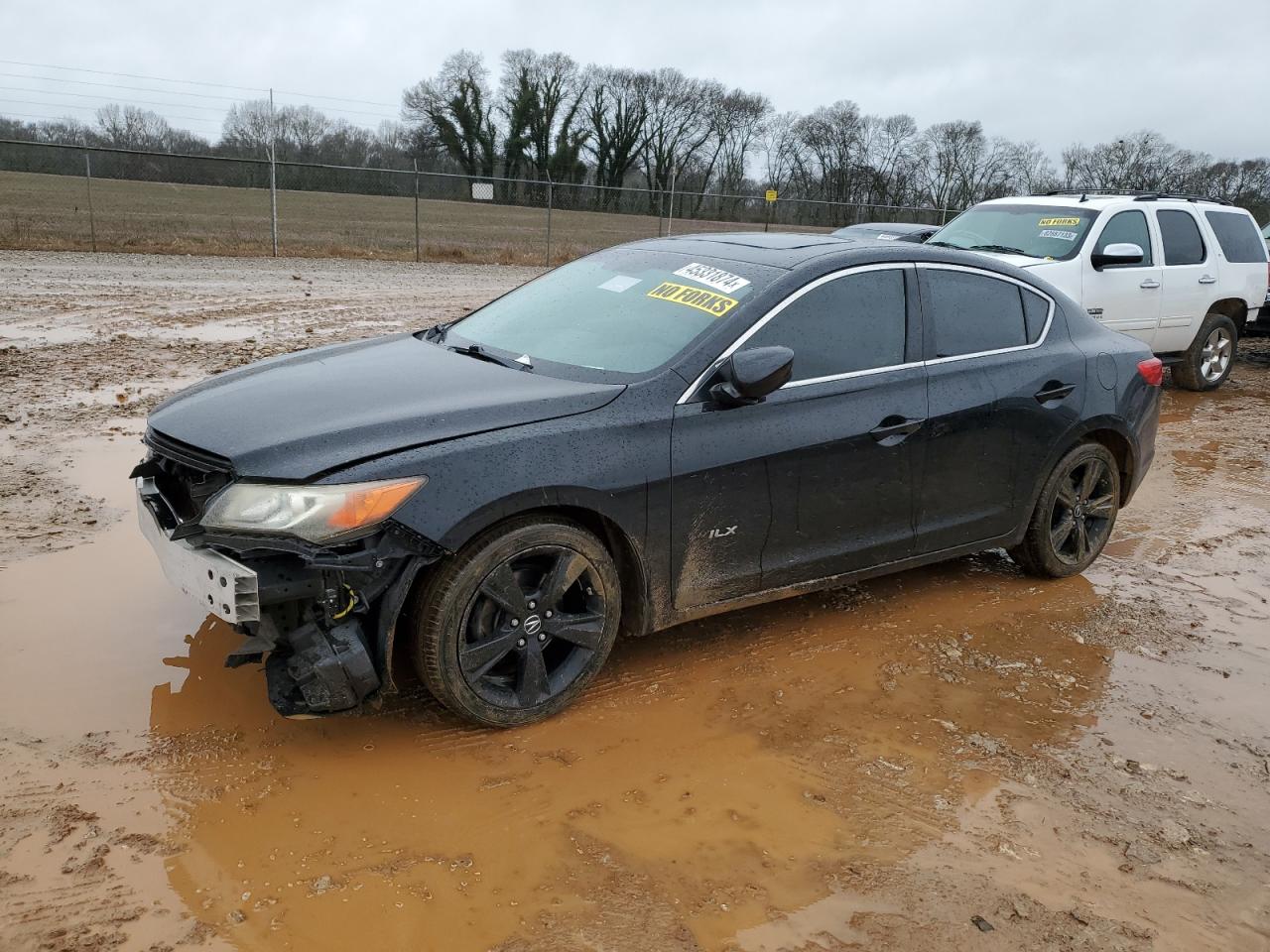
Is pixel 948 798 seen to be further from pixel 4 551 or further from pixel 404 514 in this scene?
pixel 4 551

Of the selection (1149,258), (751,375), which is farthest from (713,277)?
(1149,258)

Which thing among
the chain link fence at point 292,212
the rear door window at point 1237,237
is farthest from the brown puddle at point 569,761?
the chain link fence at point 292,212

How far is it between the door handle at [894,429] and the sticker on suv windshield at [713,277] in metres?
0.83

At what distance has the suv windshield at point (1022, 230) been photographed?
30.9 ft

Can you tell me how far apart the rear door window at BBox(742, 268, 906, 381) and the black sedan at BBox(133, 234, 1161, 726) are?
12 millimetres

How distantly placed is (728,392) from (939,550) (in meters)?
1.53

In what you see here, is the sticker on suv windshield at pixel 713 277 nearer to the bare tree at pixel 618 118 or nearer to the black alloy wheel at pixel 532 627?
the black alloy wheel at pixel 532 627

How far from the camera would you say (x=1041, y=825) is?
337 centimetres

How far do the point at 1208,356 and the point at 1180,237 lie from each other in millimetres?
1593

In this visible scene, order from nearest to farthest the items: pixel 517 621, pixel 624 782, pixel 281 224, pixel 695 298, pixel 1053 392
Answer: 1. pixel 624 782
2. pixel 517 621
3. pixel 695 298
4. pixel 1053 392
5. pixel 281 224

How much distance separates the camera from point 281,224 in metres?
29.9

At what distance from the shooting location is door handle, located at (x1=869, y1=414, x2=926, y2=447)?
14.3 feet

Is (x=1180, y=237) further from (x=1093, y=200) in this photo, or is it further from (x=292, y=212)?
(x=292, y=212)

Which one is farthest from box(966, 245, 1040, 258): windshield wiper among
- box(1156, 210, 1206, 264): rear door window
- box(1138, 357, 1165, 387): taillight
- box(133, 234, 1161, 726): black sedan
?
box(133, 234, 1161, 726): black sedan
